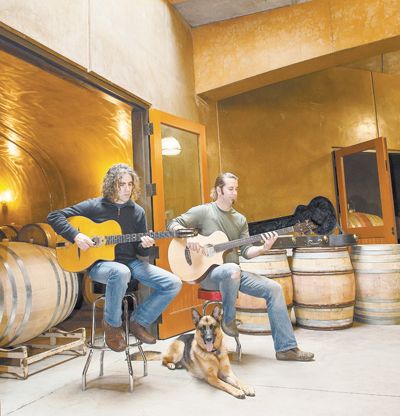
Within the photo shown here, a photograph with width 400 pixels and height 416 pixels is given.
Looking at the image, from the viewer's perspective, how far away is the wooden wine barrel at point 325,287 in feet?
12.9

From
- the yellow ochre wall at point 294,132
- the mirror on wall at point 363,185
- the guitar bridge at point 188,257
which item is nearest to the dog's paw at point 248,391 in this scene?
the guitar bridge at point 188,257

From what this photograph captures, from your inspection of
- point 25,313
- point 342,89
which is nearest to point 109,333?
point 25,313

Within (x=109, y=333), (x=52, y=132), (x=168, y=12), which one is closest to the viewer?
(x=109, y=333)

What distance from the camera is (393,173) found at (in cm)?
840

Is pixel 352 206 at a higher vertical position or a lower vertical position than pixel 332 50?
lower

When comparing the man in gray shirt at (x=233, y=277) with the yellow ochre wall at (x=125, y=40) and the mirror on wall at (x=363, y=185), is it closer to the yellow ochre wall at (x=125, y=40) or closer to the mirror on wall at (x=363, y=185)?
the yellow ochre wall at (x=125, y=40)

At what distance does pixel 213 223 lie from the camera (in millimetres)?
3266

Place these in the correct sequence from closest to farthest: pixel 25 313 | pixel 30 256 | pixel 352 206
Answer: pixel 25 313
pixel 30 256
pixel 352 206

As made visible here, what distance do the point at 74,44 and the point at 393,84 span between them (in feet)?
22.0

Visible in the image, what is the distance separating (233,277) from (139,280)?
0.66 meters

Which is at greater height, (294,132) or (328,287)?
(294,132)

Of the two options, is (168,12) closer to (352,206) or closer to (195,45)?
(195,45)

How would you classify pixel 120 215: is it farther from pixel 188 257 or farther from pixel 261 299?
pixel 261 299

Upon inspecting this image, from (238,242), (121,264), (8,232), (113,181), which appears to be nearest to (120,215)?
(113,181)
